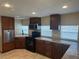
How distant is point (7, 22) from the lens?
219 inches

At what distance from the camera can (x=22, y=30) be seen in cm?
749

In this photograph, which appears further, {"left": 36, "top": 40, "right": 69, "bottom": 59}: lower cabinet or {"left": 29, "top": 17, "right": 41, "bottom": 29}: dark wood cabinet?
{"left": 29, "top": 17, "right": 41, "bottom": 29}: dark wood cabinet

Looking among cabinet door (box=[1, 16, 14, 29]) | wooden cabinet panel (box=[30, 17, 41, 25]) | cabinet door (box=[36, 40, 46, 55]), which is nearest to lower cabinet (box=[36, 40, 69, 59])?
cabinet door (box=[36, 40, 46, 55])

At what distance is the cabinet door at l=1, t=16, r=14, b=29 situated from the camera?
533 centimetres

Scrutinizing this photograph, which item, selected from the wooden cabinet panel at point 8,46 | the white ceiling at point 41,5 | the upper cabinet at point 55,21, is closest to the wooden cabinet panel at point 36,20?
the upper cabinet at point 55,21

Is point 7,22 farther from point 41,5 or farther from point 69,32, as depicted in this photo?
point 69,32

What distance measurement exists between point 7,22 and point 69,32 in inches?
155

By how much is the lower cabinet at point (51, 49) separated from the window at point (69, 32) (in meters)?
0.98

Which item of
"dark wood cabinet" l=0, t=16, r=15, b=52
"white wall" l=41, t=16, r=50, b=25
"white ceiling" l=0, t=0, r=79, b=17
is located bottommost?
"dark wood cabinet" l=0, t=16, r=15, b=52

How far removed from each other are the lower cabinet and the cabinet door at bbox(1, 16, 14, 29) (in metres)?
2.19

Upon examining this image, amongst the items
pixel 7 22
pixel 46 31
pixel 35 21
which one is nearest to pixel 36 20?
pixel 35 21

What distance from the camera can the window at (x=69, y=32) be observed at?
14.1 feet

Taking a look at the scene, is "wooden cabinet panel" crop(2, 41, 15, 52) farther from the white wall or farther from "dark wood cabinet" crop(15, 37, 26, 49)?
the white wall

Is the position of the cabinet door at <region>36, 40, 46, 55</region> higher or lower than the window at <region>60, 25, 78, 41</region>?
lower
